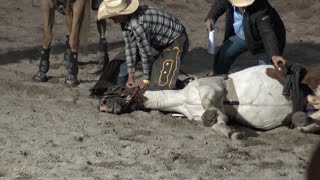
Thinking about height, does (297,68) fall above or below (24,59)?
above

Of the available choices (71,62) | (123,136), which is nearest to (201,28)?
(71,62)

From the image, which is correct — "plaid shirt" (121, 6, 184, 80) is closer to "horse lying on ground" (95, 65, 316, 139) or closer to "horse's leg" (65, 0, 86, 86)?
"horse lying on ground" (95, 65, 316, 139)

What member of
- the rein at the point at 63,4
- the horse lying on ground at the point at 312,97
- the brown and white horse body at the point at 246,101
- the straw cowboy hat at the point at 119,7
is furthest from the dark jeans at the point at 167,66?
the rein at the point at 63,4

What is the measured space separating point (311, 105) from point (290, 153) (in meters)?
0.68

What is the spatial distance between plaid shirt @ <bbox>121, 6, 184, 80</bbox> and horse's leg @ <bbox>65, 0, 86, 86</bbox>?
88 cm

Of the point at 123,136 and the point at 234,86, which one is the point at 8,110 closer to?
the point at 123,136

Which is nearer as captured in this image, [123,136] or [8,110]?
[123,136]

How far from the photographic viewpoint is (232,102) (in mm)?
5699

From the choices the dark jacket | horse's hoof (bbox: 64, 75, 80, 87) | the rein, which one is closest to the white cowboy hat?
the dark jacket

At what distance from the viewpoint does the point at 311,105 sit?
557 cm

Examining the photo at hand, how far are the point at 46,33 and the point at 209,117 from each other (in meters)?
2.18

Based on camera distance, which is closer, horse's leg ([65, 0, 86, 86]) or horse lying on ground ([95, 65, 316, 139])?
horse lying on ground ([95, 65, 316, 139])

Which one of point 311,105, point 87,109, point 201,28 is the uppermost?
point 311,105

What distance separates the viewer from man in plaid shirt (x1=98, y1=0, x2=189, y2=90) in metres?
5.94
